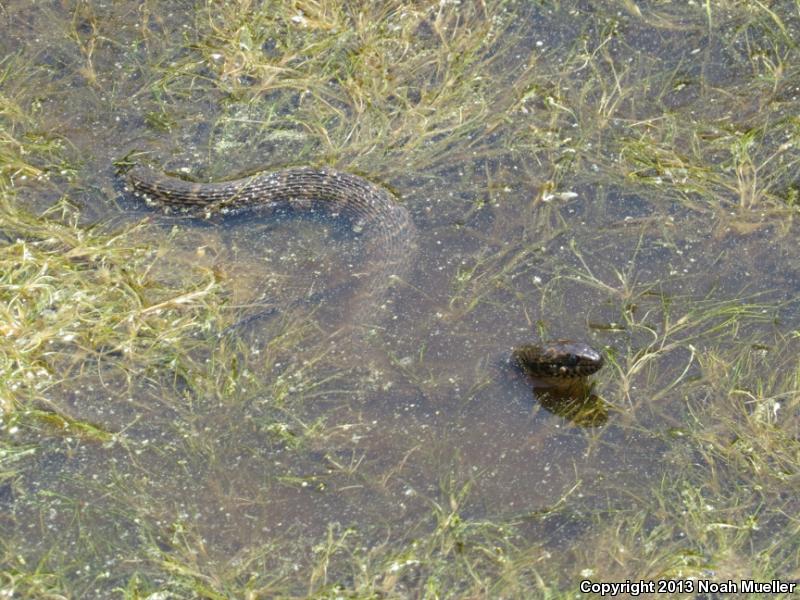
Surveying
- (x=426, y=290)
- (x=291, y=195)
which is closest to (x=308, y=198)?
(x=291, y=195)

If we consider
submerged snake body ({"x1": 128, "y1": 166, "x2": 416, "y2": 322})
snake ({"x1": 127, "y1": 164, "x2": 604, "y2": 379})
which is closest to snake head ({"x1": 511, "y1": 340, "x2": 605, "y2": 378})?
snake ({"x1": 127, "y1": 164, "x2": 604, "y2": 379})

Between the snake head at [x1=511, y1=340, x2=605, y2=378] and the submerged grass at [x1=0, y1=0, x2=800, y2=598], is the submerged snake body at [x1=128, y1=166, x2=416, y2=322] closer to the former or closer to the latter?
the submerged grass at [x1=0, y1=0, x2=800, y2=598]

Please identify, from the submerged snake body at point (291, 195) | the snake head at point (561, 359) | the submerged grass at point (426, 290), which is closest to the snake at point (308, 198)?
the submerged snake body at point (291, 195)

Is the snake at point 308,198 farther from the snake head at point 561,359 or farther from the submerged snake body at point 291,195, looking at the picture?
the snake head at point 561,359

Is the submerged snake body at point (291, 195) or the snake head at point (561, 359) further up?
the submerged snake body at point (291, 195)

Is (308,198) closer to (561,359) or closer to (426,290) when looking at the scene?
(426,290)
